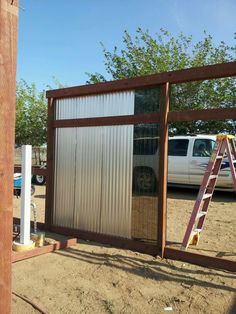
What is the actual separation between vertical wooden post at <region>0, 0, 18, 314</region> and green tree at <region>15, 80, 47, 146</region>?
25.4m

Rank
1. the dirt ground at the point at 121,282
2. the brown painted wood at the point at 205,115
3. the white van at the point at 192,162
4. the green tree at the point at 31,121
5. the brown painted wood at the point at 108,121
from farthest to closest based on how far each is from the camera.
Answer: the green tree at the point at 31,121
the white van at the point at 192,162
the brown painted wood at the point at 108,121
the brown painted wood at the point at 205,115
the dirt ground at the point at 121,282

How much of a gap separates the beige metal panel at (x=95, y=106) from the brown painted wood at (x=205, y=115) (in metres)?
0.84

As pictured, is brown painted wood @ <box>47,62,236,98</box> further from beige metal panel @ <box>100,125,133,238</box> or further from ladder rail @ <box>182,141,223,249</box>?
ladder rail @ <box>182,141,223,249</box>

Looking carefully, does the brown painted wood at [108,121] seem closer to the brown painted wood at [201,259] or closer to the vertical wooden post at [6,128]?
the brown painted wood at [201,259]

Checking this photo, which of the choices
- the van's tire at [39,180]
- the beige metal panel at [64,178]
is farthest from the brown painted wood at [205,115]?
the van's tire at [39,180]

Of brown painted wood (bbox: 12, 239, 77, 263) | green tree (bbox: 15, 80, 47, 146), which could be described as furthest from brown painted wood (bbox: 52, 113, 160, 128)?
green tree (bbox: 15, 80, 47, 146)

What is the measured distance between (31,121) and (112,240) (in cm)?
2348

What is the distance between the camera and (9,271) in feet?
8.36

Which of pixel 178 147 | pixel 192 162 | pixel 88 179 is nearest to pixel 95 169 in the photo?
pixel 88 179

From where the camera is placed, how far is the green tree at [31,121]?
28.1 metres

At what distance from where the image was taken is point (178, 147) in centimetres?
1367

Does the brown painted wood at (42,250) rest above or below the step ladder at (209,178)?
A: below

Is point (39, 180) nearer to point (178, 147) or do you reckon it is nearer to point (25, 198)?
point (178, 147)

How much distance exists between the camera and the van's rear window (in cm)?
1344
